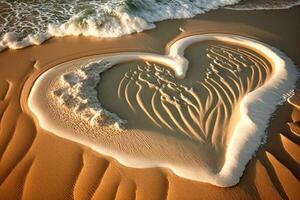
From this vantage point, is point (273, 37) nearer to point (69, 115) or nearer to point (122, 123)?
point (122, 123)

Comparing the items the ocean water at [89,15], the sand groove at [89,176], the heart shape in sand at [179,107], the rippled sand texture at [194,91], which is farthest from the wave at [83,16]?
the sand groove at [89,176]

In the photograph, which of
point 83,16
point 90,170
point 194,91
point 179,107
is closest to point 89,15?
point 83,16

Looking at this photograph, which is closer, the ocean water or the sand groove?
the sand groove

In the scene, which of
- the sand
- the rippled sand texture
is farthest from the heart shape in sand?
the sand

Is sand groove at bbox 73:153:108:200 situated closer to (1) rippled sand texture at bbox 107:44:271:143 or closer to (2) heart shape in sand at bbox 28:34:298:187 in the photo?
(2) heart shape in sand at bbox 28:34:298:187

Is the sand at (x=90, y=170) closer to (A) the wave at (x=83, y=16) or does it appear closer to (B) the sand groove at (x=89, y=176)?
(B) the sand groove at (x=89, y=176)

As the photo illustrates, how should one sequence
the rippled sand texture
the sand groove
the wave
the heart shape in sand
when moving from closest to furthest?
the sand groove
the heart shape in sand
the rippled sand texture
the wave

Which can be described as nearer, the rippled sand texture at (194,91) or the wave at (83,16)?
the rippled sand texture at (194,91)
